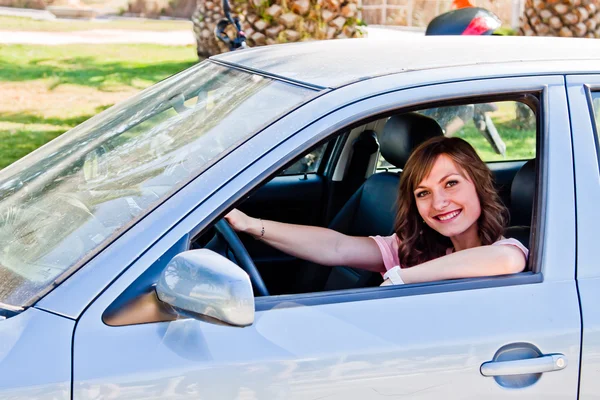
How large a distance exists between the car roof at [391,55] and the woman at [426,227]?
1.03ft

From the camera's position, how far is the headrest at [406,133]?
3.12 metres

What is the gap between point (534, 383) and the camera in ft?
6.75

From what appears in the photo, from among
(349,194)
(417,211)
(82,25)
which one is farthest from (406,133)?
(82,25)

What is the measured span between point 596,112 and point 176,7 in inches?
739

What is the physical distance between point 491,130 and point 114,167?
340 cm

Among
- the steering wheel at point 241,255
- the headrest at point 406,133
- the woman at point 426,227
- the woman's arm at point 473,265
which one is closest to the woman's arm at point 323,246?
the woman at point 426,227

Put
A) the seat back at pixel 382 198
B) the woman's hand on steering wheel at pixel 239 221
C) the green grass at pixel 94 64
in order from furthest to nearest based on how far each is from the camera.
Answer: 1. the green grass at pixel 94 64
2. the seat back at pixel 382 198
3. the woman's hand on steering wheel at pixel 239 221

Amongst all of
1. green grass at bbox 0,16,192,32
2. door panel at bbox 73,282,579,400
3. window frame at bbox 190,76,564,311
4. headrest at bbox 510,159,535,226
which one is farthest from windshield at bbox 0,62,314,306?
green grass at bbox 0,16,192,32

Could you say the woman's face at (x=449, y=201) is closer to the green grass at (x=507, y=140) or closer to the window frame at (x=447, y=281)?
the window frame at (x=447, y=281)

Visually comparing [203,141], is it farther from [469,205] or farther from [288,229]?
[469,205]

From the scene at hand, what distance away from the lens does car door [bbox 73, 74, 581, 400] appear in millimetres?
1902

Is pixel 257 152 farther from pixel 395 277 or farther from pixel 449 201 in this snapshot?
pixel 449 201

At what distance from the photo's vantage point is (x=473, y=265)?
228cm

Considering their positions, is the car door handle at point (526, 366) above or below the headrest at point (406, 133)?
below
